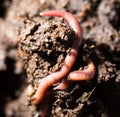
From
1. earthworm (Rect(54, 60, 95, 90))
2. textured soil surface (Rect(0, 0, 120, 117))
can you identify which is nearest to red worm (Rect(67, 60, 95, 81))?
earthworm (Rect(54, 60, 95, 90))

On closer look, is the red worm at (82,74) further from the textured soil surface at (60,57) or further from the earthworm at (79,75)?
the textured soil surface at (60,57)

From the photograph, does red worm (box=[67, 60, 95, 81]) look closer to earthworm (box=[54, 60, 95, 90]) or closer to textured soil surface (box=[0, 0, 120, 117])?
earthworm (box=[54, 60, 95, 90])

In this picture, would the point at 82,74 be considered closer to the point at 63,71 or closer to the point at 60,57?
the point at 63,71

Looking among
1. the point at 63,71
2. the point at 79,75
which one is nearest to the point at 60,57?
the point at 63,71

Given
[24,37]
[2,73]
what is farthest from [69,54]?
[2,73]

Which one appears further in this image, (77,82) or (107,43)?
(107,43)

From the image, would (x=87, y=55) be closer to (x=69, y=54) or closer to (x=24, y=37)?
(x=69, y=54)
